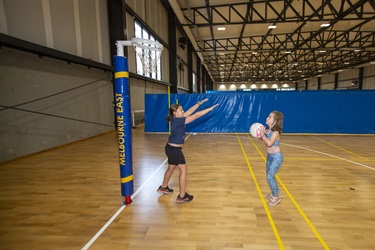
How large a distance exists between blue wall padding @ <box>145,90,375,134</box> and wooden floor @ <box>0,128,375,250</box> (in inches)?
152

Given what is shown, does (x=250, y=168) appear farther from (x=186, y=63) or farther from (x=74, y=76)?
(x=186, y=63)

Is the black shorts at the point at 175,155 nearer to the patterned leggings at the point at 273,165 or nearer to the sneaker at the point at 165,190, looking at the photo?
the sneaker at the point at 165,190

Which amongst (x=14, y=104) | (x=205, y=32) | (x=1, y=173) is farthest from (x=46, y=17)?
(x=205, y=32)

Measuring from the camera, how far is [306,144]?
7.84 metres

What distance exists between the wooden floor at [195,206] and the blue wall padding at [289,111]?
386 centimetres

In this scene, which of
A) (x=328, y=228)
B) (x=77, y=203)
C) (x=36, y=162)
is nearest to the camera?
(x=328, y=228)

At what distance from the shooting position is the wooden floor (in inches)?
102

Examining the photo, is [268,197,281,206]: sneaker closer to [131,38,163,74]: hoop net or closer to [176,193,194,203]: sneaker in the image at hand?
[176,193,194,203]: sneaker

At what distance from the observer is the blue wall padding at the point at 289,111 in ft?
31.3

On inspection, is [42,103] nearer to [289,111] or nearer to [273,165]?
[273,165]

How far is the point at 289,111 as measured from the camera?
9.88m

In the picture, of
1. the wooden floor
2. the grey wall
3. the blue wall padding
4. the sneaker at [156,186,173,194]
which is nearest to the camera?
the wooden floor

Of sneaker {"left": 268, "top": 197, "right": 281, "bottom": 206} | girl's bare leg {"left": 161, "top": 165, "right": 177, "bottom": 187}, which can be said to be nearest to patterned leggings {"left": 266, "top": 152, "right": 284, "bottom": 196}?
sneaker {"left": 268, "top": 197, "right": 281, "bottom": 206}

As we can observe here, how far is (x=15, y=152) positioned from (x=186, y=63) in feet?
63.5
